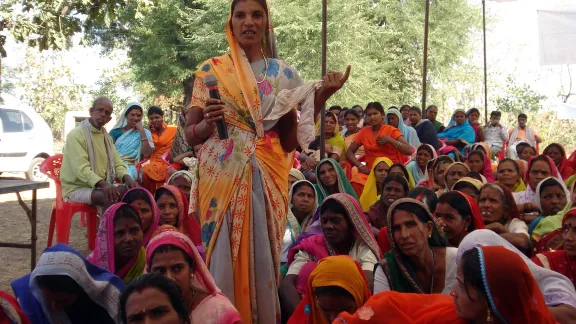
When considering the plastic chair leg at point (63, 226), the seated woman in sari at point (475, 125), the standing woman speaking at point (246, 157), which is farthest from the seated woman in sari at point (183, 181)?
the seated woman in sari at point (475, 125)

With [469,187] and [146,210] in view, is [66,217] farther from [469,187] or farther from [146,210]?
[469,187]

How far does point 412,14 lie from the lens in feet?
74.6

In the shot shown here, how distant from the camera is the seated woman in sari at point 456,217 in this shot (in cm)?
366

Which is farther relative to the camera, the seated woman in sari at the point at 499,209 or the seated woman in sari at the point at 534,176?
the seated woman in sari at the point at 534,176

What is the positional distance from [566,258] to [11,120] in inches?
440

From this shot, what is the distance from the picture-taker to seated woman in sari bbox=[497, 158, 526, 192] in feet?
18.6

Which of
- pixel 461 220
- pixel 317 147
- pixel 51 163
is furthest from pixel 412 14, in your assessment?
pixel 461 220

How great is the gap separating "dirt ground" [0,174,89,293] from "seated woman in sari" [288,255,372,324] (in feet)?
10.5

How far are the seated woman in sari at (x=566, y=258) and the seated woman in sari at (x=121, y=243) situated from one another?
214 cm

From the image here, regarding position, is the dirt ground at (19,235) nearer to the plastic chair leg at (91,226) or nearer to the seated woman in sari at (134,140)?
the plastic chair leg at (91,226)

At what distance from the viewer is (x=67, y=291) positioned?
260cm

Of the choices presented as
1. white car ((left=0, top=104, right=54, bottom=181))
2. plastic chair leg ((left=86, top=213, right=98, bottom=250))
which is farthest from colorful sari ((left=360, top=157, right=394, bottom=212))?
white car ((left=0, top=104, right=54, bottom=181))

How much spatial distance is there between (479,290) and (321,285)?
803 millimetres

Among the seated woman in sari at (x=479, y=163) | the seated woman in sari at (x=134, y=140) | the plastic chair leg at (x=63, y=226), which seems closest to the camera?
the plastic chair leg at (x=63, y=226)
